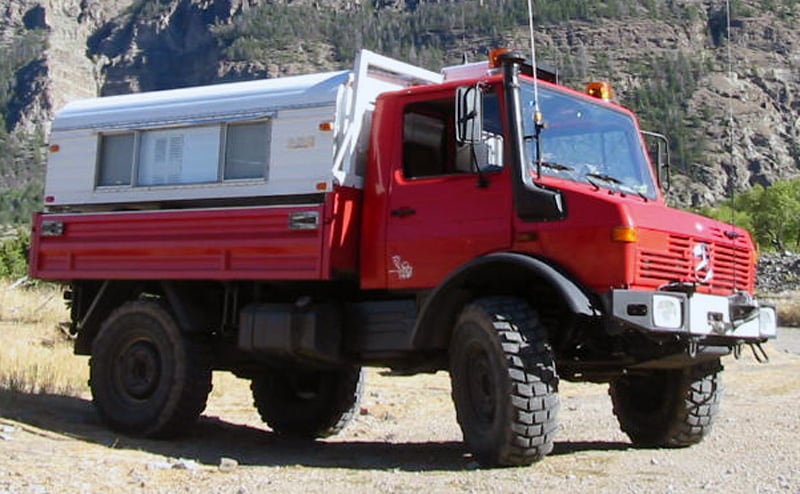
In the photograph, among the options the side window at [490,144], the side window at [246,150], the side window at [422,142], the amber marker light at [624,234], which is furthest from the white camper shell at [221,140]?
the amber marker light at [624,234]

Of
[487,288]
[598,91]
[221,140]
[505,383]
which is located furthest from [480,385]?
[221,140]

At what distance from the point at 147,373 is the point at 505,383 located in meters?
4.08

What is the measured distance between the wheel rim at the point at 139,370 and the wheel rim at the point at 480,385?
11.1 feet

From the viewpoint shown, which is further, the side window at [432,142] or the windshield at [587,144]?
the side window at [432,142]

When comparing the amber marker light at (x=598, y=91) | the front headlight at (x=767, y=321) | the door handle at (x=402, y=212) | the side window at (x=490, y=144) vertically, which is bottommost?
the front headlight at (x=767, y=321)

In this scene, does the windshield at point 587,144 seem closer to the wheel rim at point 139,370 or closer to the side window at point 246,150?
the side window at point 246,150

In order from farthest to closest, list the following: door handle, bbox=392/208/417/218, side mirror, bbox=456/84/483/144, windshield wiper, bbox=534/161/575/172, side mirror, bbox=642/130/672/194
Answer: side mirror, bbox=642/130/672/194 → door handle, bbox=392/208/417/218 → windshield wiper, bbox=534/161/575/172 → side mirror, bbox=456/84/483/144

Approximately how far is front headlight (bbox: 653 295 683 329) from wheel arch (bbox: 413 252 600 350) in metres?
0.42

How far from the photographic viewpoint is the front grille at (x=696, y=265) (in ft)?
25.9

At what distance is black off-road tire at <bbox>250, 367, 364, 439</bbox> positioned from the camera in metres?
11.3

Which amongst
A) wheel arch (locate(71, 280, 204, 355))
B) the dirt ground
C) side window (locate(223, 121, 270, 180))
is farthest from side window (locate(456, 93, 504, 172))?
wheel arch (locate(71, 280, 204, 355))

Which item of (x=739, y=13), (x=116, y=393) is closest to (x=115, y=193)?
(x=116, y=393)

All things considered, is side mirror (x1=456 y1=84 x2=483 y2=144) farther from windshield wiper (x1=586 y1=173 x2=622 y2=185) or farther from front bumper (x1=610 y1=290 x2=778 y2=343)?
front bumper (x1=610 y1=290 x2=778 y2=343)

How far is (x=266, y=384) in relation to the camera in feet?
37.9
